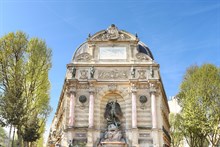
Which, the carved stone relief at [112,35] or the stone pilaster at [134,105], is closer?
the stone pilaster at [134,105]

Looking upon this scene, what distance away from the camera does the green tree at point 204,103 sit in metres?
27.9

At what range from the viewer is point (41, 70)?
2867 centimetres

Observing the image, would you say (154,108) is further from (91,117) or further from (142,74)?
(91,117)

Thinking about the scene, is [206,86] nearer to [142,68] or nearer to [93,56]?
[142,68]

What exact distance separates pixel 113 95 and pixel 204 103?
30.0 feet

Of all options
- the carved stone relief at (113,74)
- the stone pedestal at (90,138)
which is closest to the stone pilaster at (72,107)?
the stone pedestal at (90,138)

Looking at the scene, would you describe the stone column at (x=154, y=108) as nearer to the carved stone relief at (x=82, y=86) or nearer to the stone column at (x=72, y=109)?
the carved stone relief at (x=82, y=86)

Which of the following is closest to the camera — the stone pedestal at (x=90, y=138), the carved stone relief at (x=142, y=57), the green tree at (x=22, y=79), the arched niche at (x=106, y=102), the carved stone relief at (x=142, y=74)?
the green tree at (x=22, y=79)

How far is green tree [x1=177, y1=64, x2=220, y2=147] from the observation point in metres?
27.9

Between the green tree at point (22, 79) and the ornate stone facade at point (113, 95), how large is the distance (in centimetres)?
285

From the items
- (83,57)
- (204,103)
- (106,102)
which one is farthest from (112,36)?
(204,103)

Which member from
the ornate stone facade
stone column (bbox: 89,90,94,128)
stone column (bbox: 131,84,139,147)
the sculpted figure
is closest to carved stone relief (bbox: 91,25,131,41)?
the ornate stone facade

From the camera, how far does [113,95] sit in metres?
30.5

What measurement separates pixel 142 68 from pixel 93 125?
25.6ft
